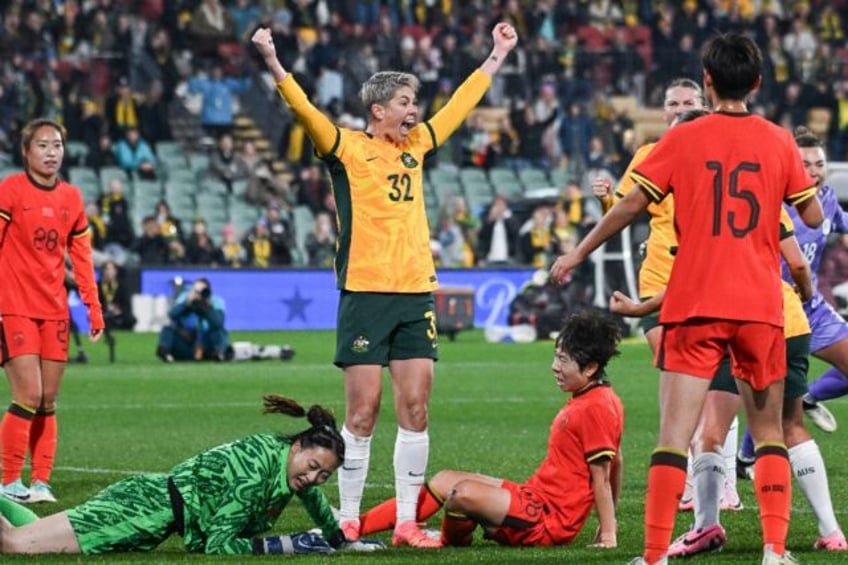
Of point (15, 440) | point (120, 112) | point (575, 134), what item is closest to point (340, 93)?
point (120, 112)

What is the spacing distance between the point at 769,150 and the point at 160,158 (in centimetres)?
2814

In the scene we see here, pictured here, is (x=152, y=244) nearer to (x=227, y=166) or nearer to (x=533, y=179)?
(x=227, y=166)

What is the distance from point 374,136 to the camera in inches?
383

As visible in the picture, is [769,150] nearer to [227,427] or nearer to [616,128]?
[227,427]

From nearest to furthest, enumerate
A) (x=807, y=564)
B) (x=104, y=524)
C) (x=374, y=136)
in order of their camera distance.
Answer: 1. (x=807, y=564)
2. (x=104, y=524)
3. (x=374, y=136)

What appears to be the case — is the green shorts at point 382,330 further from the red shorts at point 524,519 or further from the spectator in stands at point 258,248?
the spectator in stands at point 258,248

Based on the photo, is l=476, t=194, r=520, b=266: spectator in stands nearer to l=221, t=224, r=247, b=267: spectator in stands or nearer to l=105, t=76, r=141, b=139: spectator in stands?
l=221, t=224, r=247, b=267: spectator in stands

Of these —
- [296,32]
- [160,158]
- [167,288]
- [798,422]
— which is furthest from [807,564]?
[296,32]

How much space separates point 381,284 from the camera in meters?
9.52

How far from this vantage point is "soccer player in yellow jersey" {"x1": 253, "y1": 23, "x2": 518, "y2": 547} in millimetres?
9484

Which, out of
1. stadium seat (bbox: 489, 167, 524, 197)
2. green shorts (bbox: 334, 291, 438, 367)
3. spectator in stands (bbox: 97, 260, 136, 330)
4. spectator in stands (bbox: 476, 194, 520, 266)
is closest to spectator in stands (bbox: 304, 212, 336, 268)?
spectator in stands (bbox: 476, 194, 520, 266)

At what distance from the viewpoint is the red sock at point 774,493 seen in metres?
7.79

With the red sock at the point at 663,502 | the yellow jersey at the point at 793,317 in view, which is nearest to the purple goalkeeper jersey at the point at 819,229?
the yellow jersey at the point at 793,317

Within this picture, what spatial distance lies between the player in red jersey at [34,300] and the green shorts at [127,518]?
259cm
